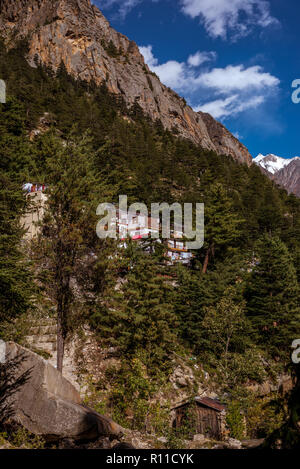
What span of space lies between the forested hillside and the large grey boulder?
9.64 ft

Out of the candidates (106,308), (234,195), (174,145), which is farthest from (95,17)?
(106,308)

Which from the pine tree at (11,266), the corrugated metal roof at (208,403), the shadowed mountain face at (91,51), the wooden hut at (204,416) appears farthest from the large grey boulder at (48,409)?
the shadowed mountain face at (91,51)

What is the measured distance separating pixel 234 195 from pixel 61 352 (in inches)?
1775

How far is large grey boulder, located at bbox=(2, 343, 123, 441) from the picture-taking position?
24.9ft

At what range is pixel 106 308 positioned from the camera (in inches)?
659

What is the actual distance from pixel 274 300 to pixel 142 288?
13845 millimetres

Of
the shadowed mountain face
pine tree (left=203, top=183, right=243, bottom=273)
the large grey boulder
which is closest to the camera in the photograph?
the large grey boulder

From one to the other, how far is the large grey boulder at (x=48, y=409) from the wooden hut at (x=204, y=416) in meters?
7.87

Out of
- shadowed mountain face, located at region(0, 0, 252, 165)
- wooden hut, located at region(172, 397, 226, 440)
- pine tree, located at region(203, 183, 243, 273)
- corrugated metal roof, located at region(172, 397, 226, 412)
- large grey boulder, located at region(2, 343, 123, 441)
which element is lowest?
wooden hut, located at region(172, 397, 226, 440)

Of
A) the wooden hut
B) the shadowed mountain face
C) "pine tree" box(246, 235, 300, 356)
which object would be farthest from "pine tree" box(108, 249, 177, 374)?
the shadowed mountain face

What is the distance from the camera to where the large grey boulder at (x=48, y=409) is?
760 centimetres

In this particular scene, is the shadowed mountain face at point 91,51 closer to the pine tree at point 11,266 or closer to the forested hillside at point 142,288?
the forested hillside at point 142,288

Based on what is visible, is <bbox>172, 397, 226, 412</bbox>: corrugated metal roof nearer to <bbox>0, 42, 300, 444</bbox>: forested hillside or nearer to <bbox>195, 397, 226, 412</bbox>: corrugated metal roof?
<bbox>195, 397, 226, 412</bbox>: corrugated metal roof

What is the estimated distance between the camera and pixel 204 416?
15547mm
